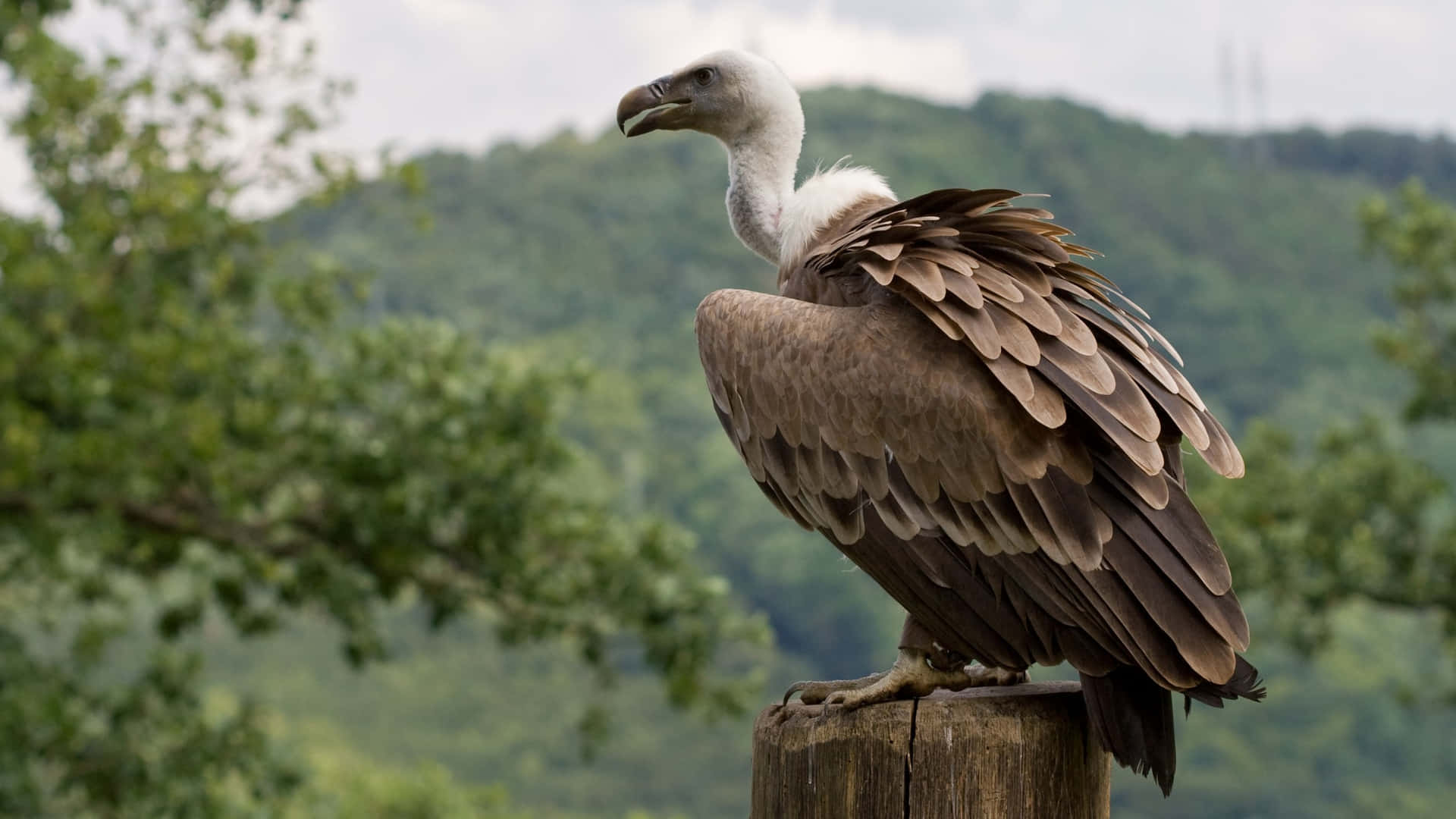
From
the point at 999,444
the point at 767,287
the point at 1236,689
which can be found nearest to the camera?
the point at 1236,689

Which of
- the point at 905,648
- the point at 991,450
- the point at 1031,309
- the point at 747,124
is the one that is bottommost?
the point at 905,648

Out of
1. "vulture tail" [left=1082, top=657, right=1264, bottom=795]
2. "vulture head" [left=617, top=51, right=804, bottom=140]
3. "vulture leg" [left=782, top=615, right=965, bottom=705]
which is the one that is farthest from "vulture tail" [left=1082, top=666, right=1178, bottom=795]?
"vulture head" [left=617, top=51, right=804, bottom=140]

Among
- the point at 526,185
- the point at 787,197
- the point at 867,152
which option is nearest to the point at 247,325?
the point at 787,197

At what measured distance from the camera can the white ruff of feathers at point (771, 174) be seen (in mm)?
3693

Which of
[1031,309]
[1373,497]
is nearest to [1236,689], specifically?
[1031,309]

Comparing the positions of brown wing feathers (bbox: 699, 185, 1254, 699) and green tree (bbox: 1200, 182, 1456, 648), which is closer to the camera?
brown wing feathers (bbox: 699, 185, 1254, 699)

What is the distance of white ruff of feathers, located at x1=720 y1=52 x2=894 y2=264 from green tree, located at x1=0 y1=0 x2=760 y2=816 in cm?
356

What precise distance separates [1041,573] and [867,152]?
4579 cm

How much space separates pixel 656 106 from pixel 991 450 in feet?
4.50

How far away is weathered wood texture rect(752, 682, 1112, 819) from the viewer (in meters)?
2.86

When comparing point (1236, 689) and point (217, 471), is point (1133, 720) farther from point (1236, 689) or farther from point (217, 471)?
point (217, 471)

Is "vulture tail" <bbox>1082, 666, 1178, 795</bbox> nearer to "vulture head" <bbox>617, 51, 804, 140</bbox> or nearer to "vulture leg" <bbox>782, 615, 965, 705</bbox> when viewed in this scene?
"vulture leg" <bbox>782, 615, 965, 705</bbox>

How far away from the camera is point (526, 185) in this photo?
5622 cm

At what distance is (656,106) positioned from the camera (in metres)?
3.80
